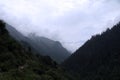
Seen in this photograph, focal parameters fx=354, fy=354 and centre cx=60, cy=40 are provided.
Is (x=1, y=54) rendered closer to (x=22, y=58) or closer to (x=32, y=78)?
(x=22, y=58)

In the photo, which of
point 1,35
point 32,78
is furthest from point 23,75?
point 1,35

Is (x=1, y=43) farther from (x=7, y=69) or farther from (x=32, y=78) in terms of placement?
(x=32, y=78)

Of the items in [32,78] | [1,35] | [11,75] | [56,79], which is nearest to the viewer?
[11,75]

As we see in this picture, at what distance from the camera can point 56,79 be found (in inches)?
4003

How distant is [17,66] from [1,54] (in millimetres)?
7202

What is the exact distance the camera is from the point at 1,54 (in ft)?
317

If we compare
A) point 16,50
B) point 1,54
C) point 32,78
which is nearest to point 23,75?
point 32,78

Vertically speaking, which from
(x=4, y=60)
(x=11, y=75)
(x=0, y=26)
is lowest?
(x=11, y=75)

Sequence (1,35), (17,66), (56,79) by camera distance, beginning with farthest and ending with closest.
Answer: (1,35)
(56,79)
(17,66)

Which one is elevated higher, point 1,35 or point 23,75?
point 1,35

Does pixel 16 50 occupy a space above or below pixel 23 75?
above

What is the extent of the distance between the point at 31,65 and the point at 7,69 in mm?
11989

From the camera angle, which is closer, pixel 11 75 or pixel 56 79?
pixel 11 75

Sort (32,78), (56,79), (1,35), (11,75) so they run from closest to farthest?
(11,75) < (32,78) < (56,79) < (1,35)
